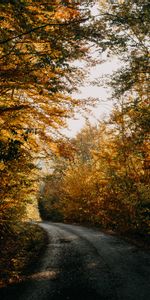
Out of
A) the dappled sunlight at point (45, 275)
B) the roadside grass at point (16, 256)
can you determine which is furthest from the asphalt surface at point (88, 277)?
the roadside grass at point (16, 256)

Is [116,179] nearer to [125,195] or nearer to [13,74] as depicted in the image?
[125,195]

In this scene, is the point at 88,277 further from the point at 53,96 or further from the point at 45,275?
the point at 53,96

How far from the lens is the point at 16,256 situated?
35.5ft

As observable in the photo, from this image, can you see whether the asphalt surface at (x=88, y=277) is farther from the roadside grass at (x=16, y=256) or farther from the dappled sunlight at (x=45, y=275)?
the roadside grass at (x=16, y=256)

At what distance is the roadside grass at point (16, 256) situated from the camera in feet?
27.8

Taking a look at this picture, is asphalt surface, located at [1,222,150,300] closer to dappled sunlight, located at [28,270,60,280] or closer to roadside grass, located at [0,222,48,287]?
dappled sunlight, located at [28,270,60,280]

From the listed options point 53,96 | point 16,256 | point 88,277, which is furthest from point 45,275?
point 53,96

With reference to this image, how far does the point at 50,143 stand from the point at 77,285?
3.57m

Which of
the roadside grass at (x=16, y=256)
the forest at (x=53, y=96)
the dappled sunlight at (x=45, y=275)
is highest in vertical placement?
the forest at (x=53, y=96)

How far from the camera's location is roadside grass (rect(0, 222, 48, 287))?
8461 millimetres

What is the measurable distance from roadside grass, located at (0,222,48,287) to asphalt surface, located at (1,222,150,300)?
1.25ft

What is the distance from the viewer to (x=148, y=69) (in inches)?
423

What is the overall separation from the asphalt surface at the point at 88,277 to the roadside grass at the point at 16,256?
1.25 feet

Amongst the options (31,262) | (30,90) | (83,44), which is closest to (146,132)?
(83,44)
